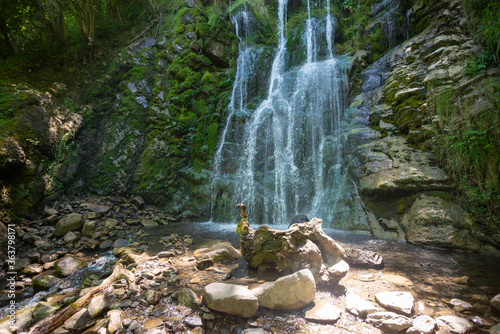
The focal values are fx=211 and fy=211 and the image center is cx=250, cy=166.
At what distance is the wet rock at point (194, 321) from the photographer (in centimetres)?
230

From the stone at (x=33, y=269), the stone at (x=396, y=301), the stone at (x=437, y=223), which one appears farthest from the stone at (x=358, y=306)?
the stone at (x=33, y=269)

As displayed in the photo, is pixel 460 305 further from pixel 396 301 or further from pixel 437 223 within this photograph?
pixel 437 223

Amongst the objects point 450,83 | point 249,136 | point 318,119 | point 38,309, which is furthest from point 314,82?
point 38,309

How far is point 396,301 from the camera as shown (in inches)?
93.4

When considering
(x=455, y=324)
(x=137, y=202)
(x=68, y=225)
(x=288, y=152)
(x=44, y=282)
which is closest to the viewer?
(x=455, y=324)

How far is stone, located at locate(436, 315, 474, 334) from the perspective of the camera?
6.57 ft

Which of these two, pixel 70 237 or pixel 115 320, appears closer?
pixel 115 320

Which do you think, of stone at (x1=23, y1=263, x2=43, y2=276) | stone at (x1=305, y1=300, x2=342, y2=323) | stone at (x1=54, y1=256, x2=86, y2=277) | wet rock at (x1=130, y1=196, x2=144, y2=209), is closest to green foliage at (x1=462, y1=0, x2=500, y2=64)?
stone at (x1=305, y1=300, x2=342, y2=323)

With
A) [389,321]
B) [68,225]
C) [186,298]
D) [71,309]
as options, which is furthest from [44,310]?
[389,321]

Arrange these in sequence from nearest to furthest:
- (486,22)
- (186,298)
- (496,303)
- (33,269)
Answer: (496,303) → (186,298) → (33,269) → (486,22)

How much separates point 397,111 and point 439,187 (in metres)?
2.57

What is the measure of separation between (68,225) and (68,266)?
2.21 meters

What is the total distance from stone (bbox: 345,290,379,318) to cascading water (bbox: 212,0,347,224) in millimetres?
4234

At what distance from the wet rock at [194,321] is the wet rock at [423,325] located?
2.08m
